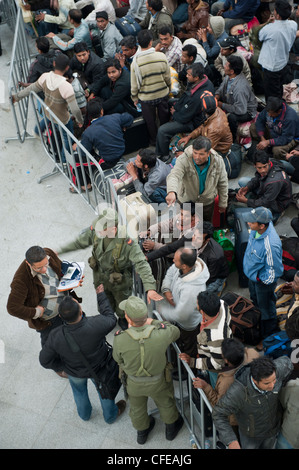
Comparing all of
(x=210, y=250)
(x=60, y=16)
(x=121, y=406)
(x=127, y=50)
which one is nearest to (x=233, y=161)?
(x=210, y=250)

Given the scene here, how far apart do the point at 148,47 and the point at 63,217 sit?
260 centimetres

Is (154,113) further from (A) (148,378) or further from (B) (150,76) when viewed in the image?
(A) (148,378)

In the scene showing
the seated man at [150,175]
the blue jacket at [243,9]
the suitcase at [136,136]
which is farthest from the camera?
the blue jacket at [243,9]

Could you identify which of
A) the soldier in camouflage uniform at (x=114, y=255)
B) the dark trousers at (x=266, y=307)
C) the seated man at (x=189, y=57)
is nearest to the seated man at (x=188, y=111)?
the seated man at (x=189, y=57)

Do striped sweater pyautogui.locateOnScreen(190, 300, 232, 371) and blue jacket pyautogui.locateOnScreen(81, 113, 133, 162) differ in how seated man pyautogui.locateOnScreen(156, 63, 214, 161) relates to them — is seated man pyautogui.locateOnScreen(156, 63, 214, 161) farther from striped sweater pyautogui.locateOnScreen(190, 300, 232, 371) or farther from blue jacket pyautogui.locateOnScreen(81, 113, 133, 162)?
striped sweater pyautogui.locateOnScreen(190, 300, 232, 371)

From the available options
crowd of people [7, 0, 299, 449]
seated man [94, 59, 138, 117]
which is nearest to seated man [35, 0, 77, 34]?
crowd of people [7, 0, 299, 449]

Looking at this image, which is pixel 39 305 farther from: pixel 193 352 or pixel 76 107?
pixel 76 107

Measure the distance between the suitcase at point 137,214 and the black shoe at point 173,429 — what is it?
1.97 meters

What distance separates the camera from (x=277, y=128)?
732 centimetres

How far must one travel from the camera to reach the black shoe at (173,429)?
5188 millimetres

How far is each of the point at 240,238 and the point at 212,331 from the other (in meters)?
1.83

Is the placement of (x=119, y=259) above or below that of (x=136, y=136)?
above

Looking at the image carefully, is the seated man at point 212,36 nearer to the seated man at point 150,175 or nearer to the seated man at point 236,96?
the seated man at point 236,96
